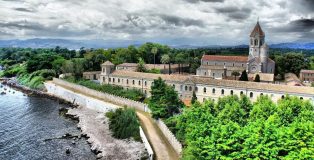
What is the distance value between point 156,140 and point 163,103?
865 centimetres

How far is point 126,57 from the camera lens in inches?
4422

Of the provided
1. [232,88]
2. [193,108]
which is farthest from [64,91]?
[193,108]

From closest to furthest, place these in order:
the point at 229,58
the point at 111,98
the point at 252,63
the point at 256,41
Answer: the point at 111,98 < the point at 252,63 < the point at 256,41 < the point at 229,58

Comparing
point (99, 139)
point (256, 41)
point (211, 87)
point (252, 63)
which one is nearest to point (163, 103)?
point (99, 139)

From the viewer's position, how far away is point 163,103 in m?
49.3

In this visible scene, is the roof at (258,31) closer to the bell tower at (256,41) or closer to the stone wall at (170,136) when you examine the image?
the bell tower at (256,41)

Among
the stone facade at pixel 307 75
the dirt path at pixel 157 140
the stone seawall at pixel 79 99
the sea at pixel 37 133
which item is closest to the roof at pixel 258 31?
the stone facade at pixel 307 75

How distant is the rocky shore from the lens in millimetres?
40844

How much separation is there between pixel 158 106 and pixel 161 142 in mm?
8965

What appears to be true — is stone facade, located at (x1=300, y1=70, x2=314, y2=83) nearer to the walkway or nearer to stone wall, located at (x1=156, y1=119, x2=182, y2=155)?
the walkway

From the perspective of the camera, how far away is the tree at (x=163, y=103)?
4866 centimetres

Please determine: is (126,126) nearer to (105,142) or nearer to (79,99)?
(105,142)

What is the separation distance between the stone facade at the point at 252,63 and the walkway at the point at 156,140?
3735 centimetres

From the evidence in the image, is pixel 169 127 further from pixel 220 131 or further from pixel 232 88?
pixel 232 88
